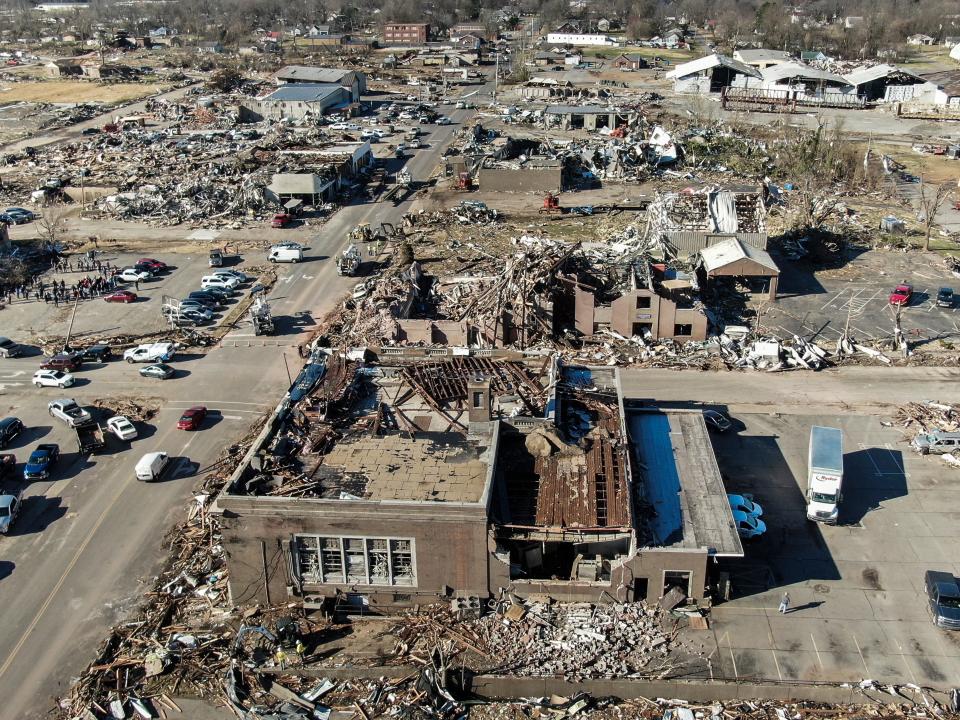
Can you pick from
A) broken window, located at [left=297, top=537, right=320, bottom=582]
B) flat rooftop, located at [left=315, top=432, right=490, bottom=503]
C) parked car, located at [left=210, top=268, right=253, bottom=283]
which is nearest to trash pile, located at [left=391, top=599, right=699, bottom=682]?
broken window, located at [left=297, top=537, right=320, bottom=582]

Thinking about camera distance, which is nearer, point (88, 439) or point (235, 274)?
point (88, 439)

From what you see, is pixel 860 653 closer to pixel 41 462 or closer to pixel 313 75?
pixel 41 462

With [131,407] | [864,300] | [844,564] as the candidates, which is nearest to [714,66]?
[864,300]

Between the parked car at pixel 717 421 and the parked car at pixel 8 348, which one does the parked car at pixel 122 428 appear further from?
the parked car at pixel 717 421

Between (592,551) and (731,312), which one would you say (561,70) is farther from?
(592,551)

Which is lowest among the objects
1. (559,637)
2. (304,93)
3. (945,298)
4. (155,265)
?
(559,637)

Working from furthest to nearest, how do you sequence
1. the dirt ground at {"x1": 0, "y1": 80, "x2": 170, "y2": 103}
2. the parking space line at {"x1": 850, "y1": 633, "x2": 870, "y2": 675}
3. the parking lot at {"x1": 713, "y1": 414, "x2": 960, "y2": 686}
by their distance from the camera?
the dirt ground at {"x1": 0, "y1": 80, "x2": 170, "y2": 103}, the parking lot at {"x1": 713, "y1": 414, "x2": 960, "y2": 686}, the parking space line at {"x1": 850, "y1": 633, "x2": 870, "y2": 675}

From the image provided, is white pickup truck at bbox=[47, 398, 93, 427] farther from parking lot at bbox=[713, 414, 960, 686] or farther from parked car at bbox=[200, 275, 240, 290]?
parking lot at bbox=[713, 414, 960, 686]

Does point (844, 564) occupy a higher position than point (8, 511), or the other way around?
point (8, 511)
